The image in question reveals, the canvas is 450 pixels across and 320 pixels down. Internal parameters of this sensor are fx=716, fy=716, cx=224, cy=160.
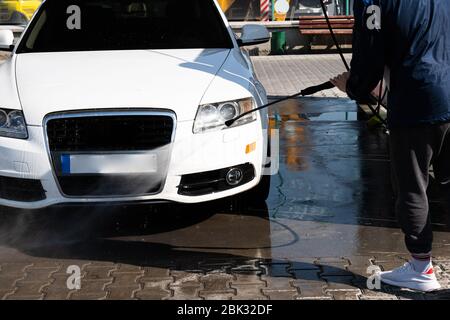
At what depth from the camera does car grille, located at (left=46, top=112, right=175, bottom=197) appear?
14.8 feet

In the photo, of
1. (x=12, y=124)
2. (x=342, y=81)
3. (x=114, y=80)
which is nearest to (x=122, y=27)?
(x=114, y=80)

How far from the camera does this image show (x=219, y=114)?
185 inches

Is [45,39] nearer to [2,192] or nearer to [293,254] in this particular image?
[2,192]

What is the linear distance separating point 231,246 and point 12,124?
1615 mm

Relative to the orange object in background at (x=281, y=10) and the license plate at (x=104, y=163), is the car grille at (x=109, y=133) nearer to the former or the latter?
the license plate at (x=104, y=163)

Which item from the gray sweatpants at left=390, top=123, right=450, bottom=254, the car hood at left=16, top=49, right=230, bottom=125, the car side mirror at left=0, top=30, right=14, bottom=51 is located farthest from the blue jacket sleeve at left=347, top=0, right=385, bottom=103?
the car side mirror at left=0, top=30, right=14, bottom=51

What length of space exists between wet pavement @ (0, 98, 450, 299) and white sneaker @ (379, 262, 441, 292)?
1.8 inches

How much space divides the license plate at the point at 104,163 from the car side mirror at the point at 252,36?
220cm

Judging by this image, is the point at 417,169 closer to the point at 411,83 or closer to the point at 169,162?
the point at 411,83

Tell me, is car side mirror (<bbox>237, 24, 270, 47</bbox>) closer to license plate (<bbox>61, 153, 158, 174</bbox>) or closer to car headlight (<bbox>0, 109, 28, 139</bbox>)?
license plate (<bbox>61, 153, 158, 174</bbox>)

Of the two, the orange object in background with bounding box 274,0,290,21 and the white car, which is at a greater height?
the white car

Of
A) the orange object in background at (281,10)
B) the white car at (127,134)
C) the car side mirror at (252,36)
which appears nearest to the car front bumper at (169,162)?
the white car at (127,134)

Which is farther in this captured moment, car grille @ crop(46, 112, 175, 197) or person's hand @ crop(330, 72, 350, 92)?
car grille @ crop(46, 112, 175, 197)

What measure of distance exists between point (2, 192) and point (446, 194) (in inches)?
109
